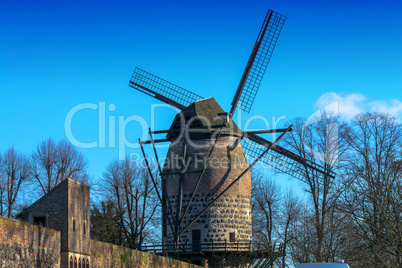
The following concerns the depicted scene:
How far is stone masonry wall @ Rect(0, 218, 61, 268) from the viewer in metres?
12.4

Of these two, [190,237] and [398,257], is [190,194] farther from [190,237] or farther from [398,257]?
[398,257]

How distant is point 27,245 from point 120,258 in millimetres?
5979

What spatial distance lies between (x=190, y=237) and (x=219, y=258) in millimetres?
1723

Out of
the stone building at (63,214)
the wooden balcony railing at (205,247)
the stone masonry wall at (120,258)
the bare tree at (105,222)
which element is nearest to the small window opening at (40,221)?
the stone building at (63,214)

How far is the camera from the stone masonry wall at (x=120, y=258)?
16.9 m

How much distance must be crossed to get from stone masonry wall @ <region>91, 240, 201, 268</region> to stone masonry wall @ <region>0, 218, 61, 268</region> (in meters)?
2.53

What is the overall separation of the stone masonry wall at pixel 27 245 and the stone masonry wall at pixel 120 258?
253cm

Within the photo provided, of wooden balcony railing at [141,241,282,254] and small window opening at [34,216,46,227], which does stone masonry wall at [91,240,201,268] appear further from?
wooden balcony railing at [141,241,282,254]

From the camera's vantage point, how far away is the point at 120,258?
1884 cm

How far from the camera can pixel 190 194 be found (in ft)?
103

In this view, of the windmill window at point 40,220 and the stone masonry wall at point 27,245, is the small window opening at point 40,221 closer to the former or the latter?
the windmill window at point 40,220

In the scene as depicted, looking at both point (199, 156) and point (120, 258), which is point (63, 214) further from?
point (199, 156)

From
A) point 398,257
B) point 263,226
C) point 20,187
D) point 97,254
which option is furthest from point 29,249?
point 263,226

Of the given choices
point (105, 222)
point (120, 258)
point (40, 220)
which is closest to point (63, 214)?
point (40, 220)
